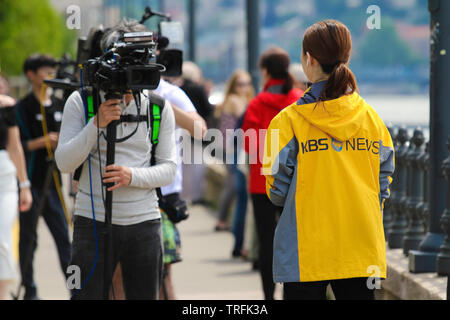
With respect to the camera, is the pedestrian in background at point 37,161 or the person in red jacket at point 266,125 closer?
the person in red jacket at point 266,125

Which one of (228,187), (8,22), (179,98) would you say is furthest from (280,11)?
(8,22)

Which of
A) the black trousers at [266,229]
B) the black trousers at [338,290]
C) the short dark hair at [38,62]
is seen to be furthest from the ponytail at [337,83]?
the short dark hair at [38,62]

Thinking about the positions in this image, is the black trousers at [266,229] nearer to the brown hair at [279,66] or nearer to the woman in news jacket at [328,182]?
the brown hair at [279,66]

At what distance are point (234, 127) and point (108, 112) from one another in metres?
5.38

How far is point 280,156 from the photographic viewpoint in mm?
3508

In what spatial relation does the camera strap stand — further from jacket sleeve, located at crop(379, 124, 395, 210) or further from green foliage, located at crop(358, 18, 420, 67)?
green foliage, located at crop(358, 18, 420, 67)

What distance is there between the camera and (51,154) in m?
7.11

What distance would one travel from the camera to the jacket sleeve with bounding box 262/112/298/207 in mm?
3520

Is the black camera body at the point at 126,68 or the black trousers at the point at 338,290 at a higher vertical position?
the black camera body at the point at 126,68

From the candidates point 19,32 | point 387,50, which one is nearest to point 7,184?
A: point 387,50

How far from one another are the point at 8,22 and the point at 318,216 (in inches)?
1880

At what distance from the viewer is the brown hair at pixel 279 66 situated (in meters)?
6.12

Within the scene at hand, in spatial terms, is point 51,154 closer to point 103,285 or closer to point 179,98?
point 179,98

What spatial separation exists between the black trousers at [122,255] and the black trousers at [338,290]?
39.2 inches
